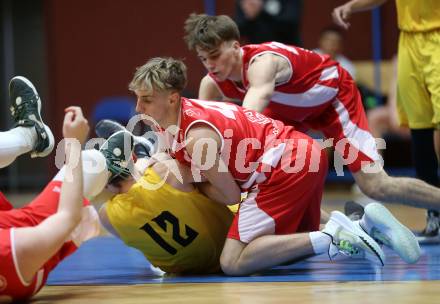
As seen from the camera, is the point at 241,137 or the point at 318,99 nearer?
the point at 241,137

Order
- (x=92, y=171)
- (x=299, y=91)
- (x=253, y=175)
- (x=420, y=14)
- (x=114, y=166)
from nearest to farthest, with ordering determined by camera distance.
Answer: (x=92, y=171) → (x=253, y=175) → (x=114, y=166) → (x=299, y=91) → (x=420, y=14)

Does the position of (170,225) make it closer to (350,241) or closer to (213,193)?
(213,193)

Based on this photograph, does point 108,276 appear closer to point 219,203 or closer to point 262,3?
point 219,203

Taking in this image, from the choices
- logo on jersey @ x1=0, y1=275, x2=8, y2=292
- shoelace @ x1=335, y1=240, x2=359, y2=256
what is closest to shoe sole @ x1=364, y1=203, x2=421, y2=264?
shoelace @ x1=335, y1=240, x2=359, y2=256

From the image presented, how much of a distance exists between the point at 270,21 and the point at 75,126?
377cm

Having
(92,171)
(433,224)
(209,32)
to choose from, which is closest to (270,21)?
(433,224)

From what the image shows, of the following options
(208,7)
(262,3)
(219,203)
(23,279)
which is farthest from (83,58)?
(23,279)

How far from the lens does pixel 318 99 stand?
4535 mm

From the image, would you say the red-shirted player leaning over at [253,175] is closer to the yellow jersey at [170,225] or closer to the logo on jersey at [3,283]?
the yellow jersey at [170,225]

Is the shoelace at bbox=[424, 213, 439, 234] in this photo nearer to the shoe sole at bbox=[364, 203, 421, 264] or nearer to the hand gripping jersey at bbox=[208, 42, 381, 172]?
the hand gripping jersey at bbox=[208, 42, 381, 172]

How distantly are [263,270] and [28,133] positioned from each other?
1110 mm

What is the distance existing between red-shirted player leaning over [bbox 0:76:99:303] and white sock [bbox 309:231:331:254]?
2.83 feet

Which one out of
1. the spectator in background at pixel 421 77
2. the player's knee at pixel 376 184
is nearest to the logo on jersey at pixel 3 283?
the player's knee at pixel 376 184

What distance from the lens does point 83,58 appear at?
1051cm
